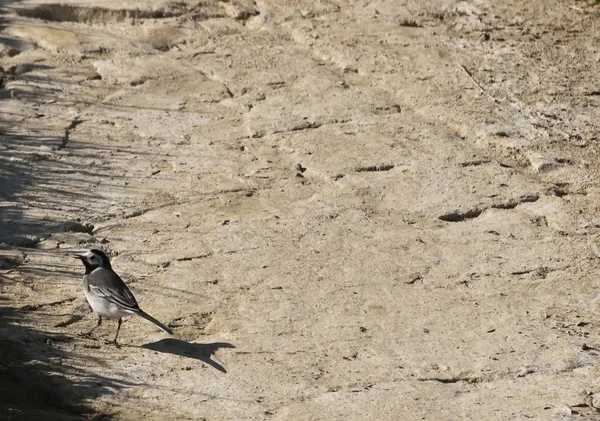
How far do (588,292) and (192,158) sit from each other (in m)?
2.94

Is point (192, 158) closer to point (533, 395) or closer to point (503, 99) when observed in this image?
point (503, 99)

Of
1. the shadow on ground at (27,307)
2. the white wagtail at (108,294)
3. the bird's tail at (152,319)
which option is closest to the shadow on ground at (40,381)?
the shadow on ground at (27,307)

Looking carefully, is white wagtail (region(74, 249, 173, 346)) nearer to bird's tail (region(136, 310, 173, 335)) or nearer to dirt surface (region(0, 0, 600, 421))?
bird's tail (region(136, 310, 173, 335))

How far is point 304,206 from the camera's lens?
740 centimetres

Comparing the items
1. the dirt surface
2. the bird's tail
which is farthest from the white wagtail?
the dirt surface

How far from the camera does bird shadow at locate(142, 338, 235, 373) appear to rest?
5.89 m

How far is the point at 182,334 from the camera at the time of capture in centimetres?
614

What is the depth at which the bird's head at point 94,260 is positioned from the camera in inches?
246

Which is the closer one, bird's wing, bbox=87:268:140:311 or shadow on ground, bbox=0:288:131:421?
shadow on ground, bbox=0:288:131:421

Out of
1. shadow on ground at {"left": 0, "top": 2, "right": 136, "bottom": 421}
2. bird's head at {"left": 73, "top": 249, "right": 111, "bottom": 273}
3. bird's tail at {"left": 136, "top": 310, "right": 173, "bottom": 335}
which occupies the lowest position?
shadow on ground at {"left": 0, "top": 2, "right": 136, "bottom": 421}

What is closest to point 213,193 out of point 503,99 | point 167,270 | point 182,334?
point 167,270

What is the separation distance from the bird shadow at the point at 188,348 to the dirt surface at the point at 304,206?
2 cm

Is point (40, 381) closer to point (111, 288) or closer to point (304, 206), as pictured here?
point (111, 288)

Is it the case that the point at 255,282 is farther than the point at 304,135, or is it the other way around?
the point at 304,135
